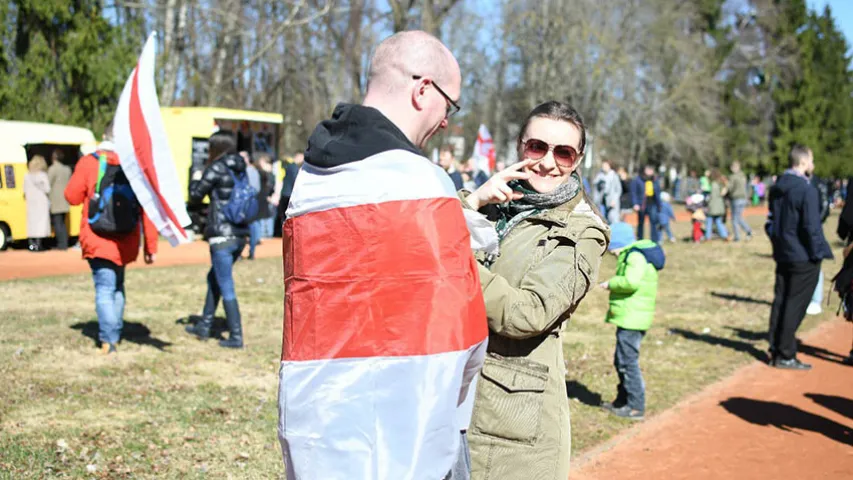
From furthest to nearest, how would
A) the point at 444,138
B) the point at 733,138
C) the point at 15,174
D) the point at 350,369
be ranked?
the point at 733,138
the point at 444,138
the point at 15,174
the point at 350,369

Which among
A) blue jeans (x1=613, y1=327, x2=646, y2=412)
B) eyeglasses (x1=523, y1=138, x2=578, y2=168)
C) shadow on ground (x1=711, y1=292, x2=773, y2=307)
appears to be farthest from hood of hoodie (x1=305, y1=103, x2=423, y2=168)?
shadow on ground (x1=711, y1=292, x2=773, y2=307)

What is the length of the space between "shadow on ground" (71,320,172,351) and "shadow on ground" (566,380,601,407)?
3886 mm

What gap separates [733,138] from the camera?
53875 mm

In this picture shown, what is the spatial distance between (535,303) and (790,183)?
7.10 metres

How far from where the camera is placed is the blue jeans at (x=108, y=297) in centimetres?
760

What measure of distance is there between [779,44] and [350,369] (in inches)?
2321

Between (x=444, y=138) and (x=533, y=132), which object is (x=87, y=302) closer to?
(x=533, y=132)

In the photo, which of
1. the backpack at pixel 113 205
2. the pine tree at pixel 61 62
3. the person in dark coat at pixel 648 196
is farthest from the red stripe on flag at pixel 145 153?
the person in dark coat at pixel 648 196

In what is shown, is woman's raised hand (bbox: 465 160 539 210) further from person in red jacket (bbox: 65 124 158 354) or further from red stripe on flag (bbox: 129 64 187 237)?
person in red jacket (bbox: 65 124 158 354)

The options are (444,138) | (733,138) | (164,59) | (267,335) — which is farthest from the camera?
(733,138)

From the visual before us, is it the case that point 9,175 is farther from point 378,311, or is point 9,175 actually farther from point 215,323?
point 378,311

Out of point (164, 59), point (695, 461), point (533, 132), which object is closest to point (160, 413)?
point (695, 461)

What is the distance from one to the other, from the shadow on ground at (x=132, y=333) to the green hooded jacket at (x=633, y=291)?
435cm

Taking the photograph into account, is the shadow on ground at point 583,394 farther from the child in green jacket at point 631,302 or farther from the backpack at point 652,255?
the backpack at point 652,255
